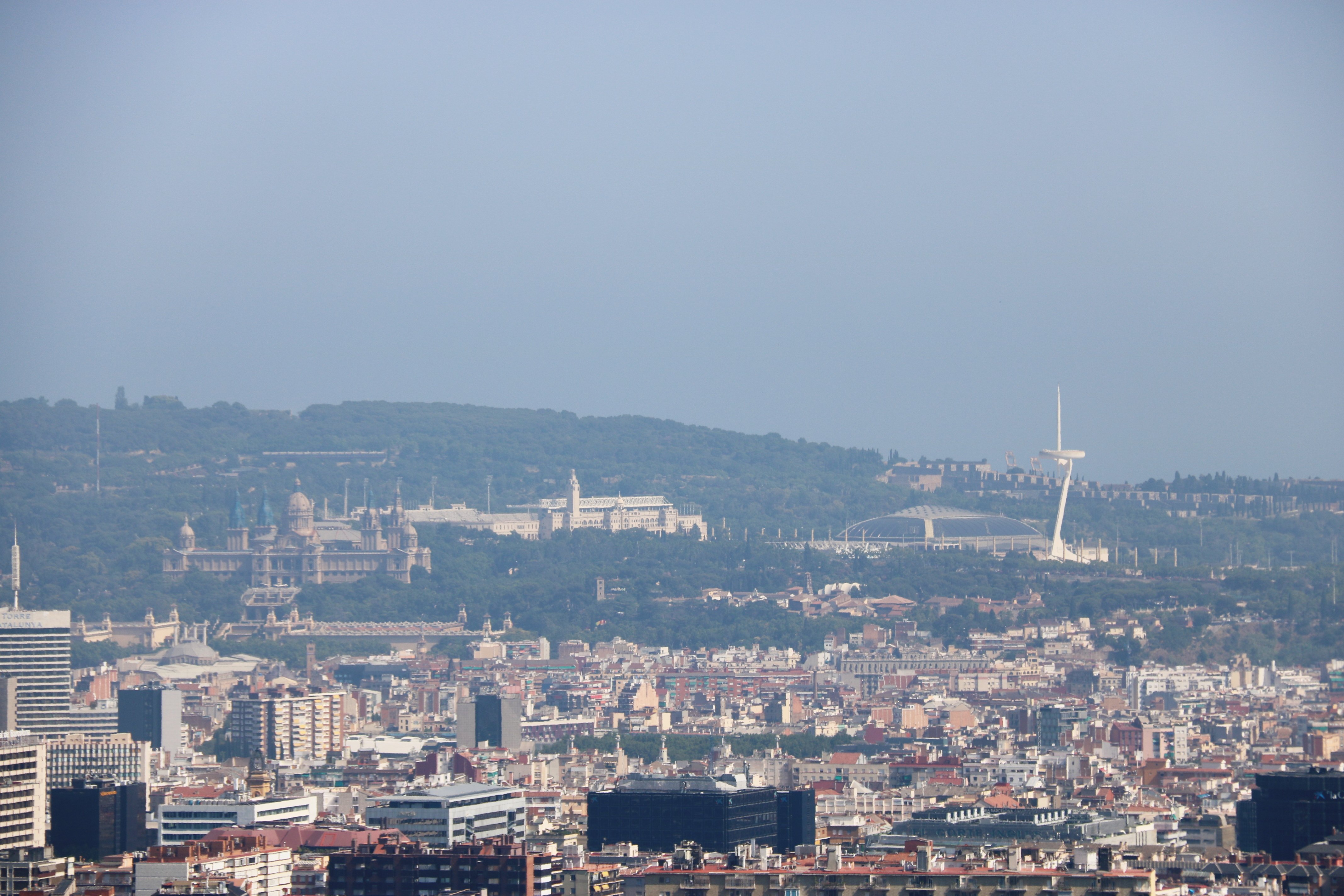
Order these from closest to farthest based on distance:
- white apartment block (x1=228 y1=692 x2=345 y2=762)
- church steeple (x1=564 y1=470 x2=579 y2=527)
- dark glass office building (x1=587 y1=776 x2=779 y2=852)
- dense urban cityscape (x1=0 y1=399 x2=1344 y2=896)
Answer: dense urban cityscape (x1=0 y1=399 x2=1344 y2=896) < dark glass office building (x1=587 y1=776 x2=779 y2=852) < white apartment block (x1=228 y1=692 x2=345 y2=762) < church steeple (x1=564 y1=470 x2=579 y2=527)

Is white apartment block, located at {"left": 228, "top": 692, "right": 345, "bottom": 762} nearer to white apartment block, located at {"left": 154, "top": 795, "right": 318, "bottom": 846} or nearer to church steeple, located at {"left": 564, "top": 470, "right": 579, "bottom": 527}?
white apartment block, located at {"left": 154, "top": 795, "right": 318, "bottom": 846}

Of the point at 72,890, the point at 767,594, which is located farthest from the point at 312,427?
the point at 72,890

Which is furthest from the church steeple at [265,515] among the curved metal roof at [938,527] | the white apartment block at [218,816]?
the white apartment block at [218,816]

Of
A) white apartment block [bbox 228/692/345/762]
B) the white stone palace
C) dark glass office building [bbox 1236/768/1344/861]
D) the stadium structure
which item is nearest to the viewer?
dark glass office building [bbox 1236/768/1344/861]

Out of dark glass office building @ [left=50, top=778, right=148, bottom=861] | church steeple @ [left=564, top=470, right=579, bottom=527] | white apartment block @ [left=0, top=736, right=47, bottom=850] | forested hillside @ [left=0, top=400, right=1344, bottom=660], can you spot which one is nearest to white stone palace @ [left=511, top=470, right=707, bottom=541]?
church steeple @ [left=564, top=470, right=579, bottom=527]

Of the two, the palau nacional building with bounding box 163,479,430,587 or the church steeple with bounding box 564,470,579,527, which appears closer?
the palau nacional building with bounding box 163,479,430,587

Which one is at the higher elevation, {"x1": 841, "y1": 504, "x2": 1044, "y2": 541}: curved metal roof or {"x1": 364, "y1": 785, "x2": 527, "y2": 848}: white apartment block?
{"x1": 841, "y1": 504, "x2": 1044, "y2": 541}: curved metal roof

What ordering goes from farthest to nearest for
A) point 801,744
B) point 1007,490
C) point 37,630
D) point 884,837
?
point 1007,490
point 37,630
point 801,744
point 884,837

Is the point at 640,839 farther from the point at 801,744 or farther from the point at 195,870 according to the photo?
the point at 801,744
